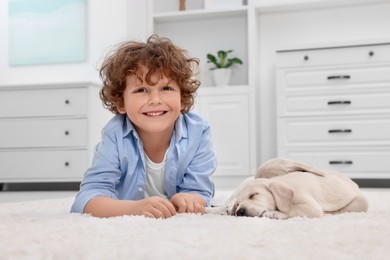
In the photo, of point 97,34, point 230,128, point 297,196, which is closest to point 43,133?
point 97,34

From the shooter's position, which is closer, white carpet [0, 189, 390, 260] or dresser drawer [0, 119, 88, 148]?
white carpet [0, 189, 390, 260]

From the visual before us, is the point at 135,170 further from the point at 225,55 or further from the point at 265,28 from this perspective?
the point at 265,28

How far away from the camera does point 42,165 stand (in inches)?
154

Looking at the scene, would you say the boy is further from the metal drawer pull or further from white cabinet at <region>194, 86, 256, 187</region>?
white cabinet at <region>194, 86, 256, 187</region>

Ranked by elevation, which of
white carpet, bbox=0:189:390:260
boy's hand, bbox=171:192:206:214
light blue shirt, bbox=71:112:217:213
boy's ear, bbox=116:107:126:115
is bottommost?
boy's hand, bbox=171:192:206:214

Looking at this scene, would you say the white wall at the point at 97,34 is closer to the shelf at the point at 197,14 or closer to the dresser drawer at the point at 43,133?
the shelf at the point at 197,14

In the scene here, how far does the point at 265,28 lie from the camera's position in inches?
175

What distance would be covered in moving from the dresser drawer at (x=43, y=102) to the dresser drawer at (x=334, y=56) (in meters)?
1.49

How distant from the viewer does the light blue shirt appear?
1475mm

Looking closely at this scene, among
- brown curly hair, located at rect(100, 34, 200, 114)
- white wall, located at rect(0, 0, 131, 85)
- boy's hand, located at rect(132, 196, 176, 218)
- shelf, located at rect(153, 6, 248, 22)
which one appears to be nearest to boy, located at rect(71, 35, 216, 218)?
brown curly hair, located at rect(100, 34, 200, 114)

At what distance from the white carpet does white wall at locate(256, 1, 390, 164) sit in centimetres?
325

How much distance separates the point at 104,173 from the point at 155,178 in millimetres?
192

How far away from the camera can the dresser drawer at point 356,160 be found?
360 centimetres

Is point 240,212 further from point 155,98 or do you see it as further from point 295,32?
point 295,32
